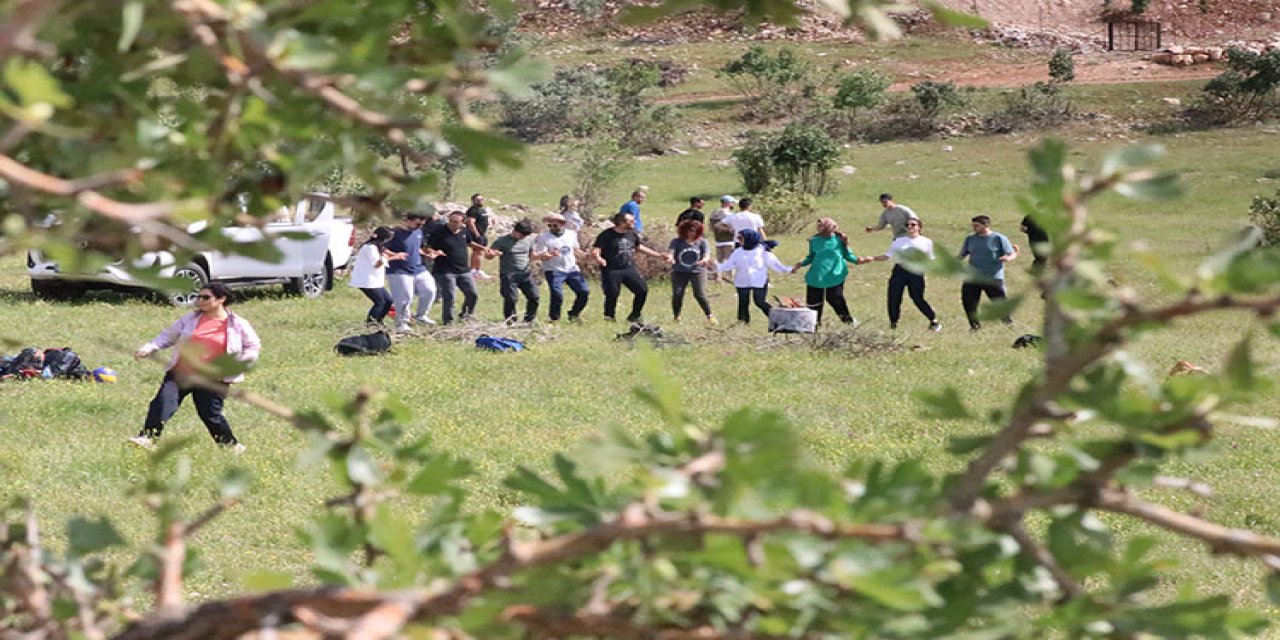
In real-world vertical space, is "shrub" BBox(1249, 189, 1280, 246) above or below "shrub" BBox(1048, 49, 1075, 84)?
below

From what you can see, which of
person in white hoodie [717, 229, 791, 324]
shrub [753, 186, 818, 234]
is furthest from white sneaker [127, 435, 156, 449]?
shrub [753, 186, 818, 234]

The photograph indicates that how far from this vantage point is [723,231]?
2031 cm

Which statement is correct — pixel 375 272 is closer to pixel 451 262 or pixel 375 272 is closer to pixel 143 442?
pixel 451 262

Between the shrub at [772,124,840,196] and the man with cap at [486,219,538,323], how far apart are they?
1665 cm

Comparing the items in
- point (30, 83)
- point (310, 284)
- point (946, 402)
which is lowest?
point (310, 284)

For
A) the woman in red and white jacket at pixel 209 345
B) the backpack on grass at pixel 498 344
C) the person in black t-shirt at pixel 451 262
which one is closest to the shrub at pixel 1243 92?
the person in black t-shirt at pixel 451 262

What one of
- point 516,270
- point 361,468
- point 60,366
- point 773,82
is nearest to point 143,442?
point 60,366

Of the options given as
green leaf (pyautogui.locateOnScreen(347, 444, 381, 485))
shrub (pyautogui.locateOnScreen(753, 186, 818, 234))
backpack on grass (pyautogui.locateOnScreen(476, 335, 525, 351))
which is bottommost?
shrub (pyautogui.locateOnScreen(753, 186, 818, 234))

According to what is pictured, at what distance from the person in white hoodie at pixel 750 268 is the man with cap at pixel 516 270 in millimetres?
2125

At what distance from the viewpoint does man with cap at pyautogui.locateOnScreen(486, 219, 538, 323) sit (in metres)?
16.8

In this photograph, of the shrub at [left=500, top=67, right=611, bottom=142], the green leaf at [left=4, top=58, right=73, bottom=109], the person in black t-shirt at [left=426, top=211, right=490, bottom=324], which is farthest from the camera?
the shrub at [left=500, top=67, right=611, bottom=142]

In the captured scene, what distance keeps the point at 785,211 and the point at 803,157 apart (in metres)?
5.27

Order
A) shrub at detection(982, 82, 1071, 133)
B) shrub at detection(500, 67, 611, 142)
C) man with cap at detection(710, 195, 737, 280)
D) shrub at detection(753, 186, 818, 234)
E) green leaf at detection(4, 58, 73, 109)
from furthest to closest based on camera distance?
shrub at detection(500, 67, 611, 142), shrub at detection(982, 82, 1071, 133), shrub at detection(753, 186, 818, 234), man with cap at detection(710, 195, 737, 280), green leaf at detection(4, 58, 73, 109)

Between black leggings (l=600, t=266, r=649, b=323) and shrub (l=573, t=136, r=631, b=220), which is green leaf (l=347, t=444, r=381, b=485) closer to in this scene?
black leggings (l=600, t=266, r=649, b=323)
